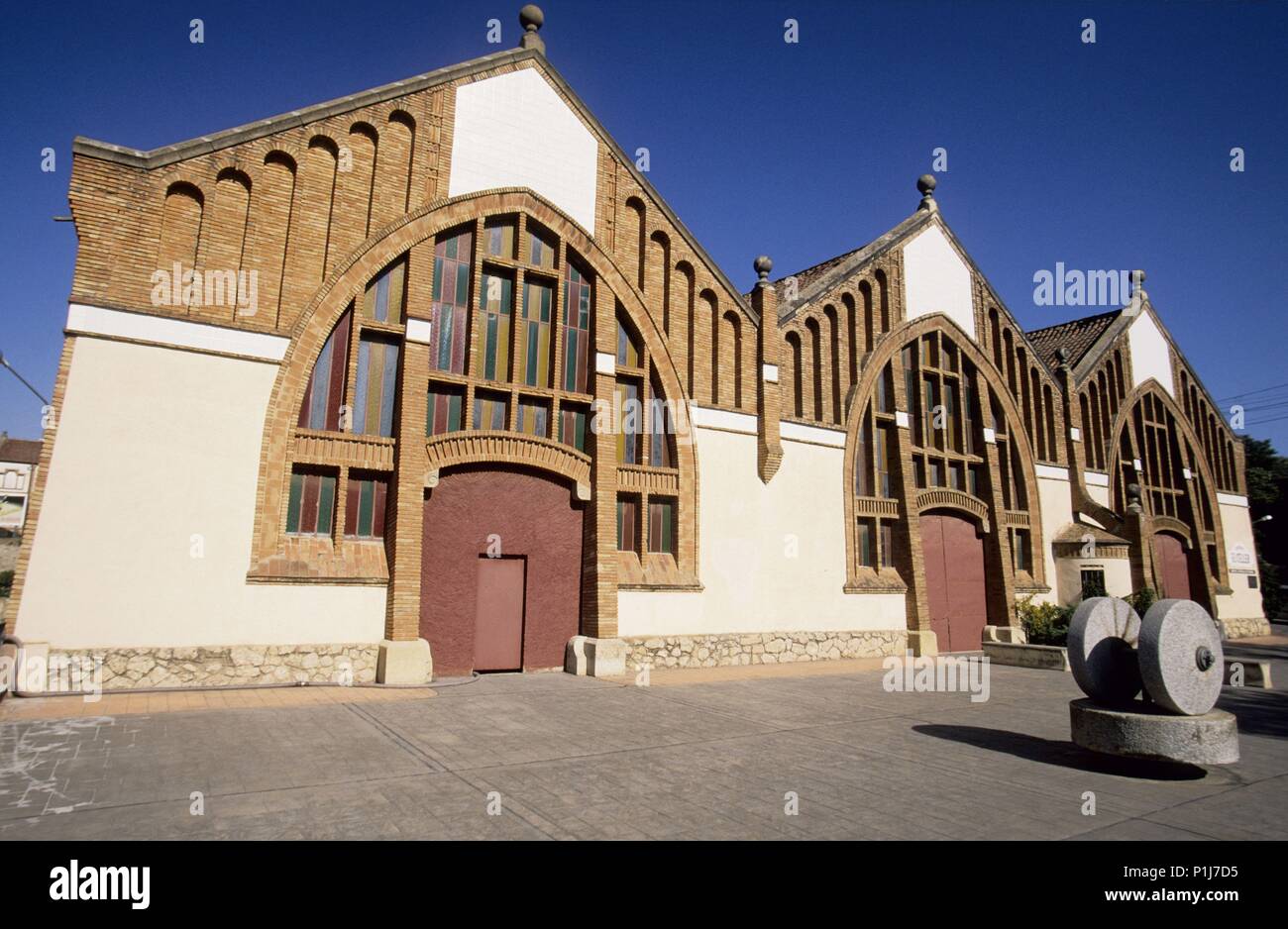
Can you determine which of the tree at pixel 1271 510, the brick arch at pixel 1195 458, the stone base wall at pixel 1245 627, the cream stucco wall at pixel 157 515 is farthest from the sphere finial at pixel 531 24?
the tree at pixel 1271 510

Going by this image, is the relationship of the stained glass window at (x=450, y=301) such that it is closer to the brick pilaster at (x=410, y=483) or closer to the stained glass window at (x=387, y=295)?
the brick pilaster at (x=410, y=483)

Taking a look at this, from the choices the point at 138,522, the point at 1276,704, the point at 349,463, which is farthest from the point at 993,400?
the point at 138,522

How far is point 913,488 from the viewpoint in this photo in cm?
2005

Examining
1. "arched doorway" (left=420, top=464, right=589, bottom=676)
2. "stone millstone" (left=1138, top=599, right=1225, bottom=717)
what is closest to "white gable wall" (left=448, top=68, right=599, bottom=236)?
"arched doorway" (left=420, top=464, right=589, bottom=676)

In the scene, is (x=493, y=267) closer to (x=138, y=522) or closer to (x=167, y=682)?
(x=138, y=522)

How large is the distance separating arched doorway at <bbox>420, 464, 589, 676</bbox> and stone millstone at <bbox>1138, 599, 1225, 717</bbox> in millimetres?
10047

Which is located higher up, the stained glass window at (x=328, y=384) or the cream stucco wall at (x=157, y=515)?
the stained glass window at (x=328, y=384)

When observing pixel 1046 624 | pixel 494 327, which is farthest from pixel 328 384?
pixel 1046 624

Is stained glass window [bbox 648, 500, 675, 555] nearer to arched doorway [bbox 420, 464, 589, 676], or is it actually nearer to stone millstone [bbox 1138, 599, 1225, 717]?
arched doorway [bbox 420, 464, 589, 676]

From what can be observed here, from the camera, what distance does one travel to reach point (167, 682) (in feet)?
34.6

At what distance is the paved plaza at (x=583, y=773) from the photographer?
529 cm

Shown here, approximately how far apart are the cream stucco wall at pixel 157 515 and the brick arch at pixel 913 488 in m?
12.5

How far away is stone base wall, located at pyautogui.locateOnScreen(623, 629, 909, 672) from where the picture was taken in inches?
593
